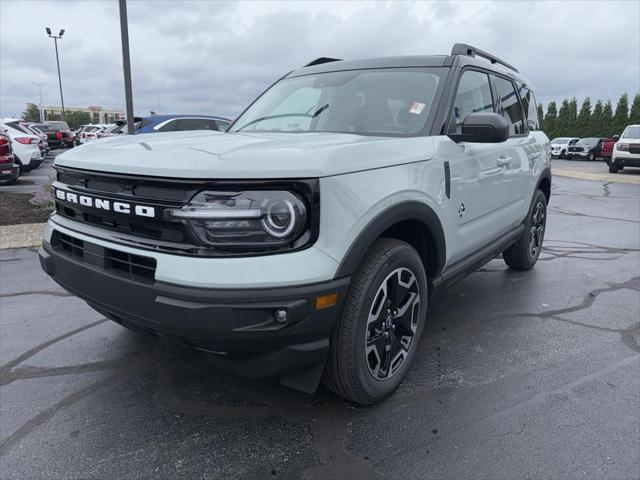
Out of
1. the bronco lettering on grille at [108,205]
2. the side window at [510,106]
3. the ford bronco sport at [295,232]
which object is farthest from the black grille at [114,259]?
the side window at [510,106]

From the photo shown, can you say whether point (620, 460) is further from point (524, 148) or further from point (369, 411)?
point (524, 148)

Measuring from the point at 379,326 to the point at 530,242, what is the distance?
3272mm

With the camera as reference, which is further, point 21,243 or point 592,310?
point 21,243

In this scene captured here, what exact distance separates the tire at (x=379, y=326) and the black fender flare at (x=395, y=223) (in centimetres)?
13

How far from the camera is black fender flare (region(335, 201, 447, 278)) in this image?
224cm

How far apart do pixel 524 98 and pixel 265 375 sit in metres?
4.16

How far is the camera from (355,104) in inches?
135

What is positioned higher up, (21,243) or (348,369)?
(348,369)

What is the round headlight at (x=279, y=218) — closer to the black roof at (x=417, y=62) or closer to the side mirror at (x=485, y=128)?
the side mirror at (x=485, y=128)

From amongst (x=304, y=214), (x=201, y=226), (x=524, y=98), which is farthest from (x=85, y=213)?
(x=524, y=98)

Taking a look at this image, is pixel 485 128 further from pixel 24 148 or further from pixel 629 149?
pixel 629 149

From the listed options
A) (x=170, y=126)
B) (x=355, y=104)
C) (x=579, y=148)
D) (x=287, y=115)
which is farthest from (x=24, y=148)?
(x=579, y=148)

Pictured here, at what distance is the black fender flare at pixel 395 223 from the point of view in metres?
2.24

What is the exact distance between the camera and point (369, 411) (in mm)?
2678
